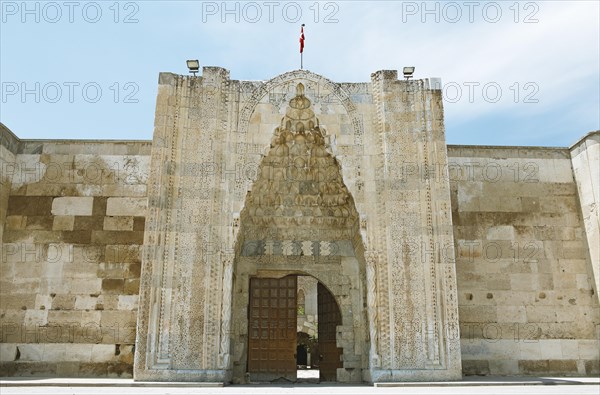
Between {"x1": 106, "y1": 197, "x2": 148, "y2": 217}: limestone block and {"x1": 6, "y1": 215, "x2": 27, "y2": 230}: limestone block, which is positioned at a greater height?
{"x1": 106, "y1": 197, "x2": 148, "y2": 217}: limestone block

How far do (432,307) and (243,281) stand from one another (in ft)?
11.2

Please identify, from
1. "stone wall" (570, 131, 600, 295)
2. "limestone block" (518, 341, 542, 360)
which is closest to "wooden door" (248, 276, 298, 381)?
"limestone block" (518, 341, 542, 360)

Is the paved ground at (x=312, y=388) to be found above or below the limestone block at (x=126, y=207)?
below

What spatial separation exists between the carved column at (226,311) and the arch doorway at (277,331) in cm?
127

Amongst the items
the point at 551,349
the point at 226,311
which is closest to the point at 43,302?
the point at 226,311

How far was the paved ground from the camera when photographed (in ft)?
21.3

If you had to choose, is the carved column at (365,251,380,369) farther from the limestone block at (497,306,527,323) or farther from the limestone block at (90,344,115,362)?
the limestone block at (90,344,115,362)

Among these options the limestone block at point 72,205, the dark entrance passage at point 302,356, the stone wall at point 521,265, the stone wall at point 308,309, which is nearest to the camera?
the stone wall at point 521,265

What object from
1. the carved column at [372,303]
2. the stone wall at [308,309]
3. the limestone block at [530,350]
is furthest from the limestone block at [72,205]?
the stone wall at [308,309]

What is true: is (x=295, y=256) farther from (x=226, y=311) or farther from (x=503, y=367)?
(x=503, y=367)

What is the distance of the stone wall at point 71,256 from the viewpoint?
8977 millimetres

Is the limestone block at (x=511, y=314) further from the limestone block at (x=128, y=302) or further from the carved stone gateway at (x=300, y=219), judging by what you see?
the limestone block at (x=128, y=302)

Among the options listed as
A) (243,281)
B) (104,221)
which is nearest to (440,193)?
(243,281)

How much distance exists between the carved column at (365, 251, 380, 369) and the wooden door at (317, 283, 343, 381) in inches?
39.9
